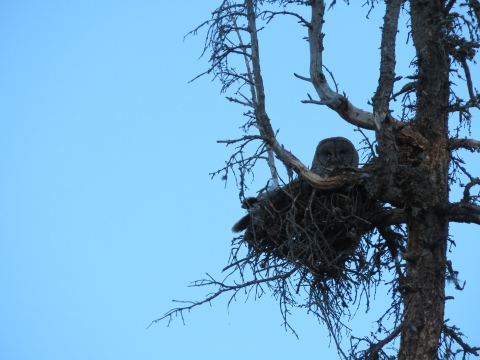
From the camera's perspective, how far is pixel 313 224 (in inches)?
342

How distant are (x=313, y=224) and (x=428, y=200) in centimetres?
139

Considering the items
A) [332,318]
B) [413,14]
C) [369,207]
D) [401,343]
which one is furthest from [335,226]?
[413,14]

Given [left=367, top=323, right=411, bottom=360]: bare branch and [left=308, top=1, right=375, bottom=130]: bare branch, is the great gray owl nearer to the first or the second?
[left=308, top=1, right=375, bottom=130]: bare branch

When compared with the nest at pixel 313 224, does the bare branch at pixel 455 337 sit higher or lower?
lower

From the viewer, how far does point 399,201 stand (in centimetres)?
781

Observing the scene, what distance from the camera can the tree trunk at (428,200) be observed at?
750 centimetres

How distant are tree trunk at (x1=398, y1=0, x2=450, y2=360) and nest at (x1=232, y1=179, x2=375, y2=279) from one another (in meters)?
0.87

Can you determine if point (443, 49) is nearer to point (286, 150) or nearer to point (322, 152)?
point (286, 150)

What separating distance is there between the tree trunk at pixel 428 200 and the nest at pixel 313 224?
875 mm

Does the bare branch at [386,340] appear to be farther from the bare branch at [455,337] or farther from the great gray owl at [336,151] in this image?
the great gray owl at [336,151]

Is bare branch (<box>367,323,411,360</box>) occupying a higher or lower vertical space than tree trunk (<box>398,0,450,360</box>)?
lower

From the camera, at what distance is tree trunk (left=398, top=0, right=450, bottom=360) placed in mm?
7504

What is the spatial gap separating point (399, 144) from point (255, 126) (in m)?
1.42

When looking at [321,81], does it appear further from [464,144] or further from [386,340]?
[386,340]
